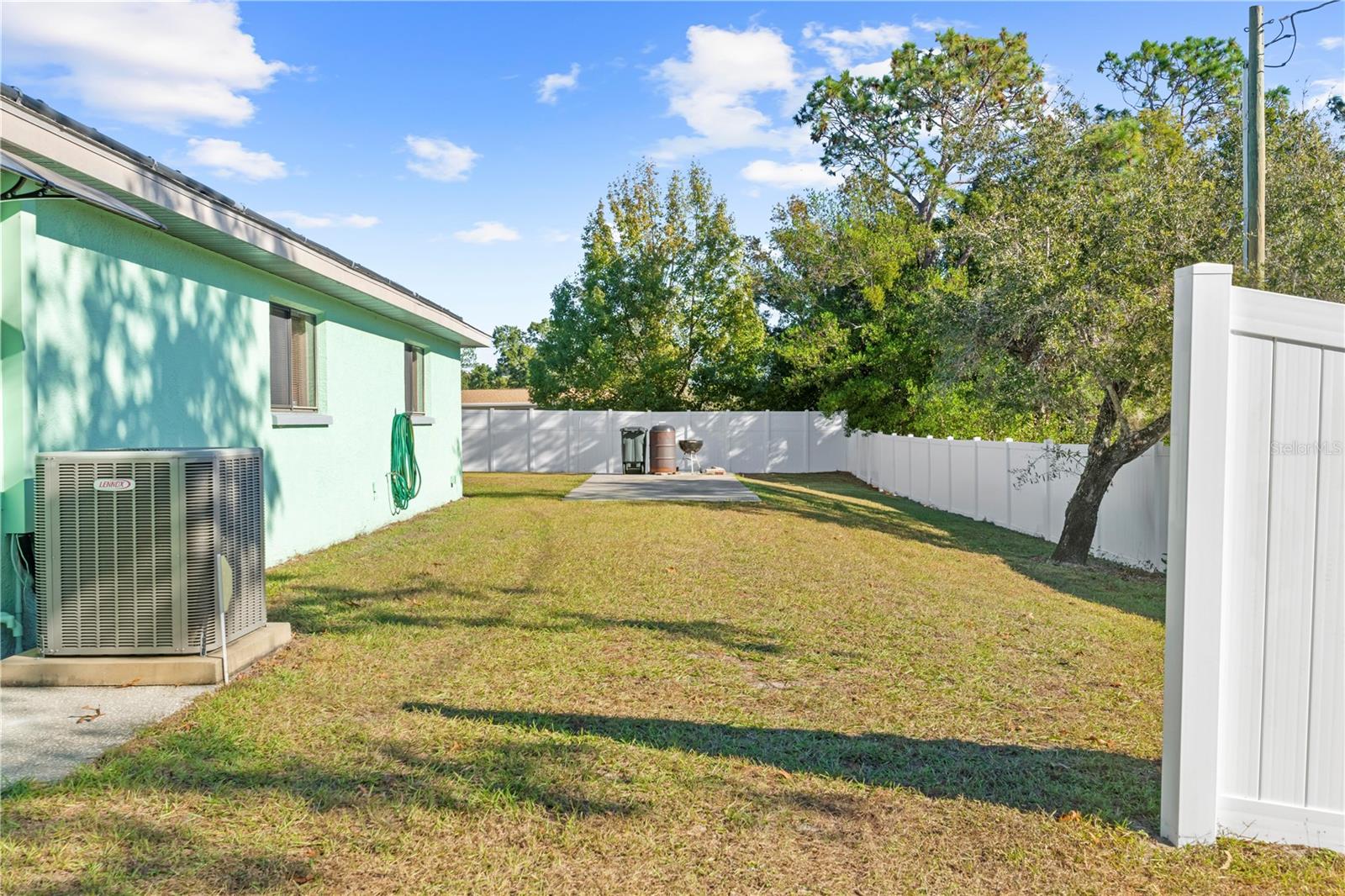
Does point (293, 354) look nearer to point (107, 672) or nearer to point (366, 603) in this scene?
point (366, 603)

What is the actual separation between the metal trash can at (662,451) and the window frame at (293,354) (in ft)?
45.8

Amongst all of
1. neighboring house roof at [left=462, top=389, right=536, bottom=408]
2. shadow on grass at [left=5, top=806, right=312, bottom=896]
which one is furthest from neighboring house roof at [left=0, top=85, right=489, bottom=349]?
neighboring house roof at [left=462, top=389, right=536, bottom=408]

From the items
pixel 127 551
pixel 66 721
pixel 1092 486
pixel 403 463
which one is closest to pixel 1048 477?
pixel 1092 486

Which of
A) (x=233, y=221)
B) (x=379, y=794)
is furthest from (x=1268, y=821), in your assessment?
(x=233, y=221)

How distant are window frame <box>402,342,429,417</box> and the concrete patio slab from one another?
3337mm

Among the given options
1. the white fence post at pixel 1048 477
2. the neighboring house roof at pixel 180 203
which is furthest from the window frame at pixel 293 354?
the white fence post at pixel 1048 477

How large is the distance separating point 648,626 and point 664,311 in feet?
83.3

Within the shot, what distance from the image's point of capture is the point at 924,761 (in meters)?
3.79

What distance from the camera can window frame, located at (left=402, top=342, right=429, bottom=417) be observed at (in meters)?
13.7

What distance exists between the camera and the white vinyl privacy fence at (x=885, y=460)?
10.7 meters

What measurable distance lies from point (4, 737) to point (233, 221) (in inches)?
177

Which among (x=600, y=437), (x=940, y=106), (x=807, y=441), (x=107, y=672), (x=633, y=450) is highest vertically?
(x=940, y=106)

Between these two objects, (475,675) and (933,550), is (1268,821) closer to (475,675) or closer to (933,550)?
(475,675)

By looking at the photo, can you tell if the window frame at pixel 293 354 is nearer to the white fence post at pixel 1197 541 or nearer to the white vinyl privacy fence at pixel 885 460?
the white fence post at pixel 1197 541
